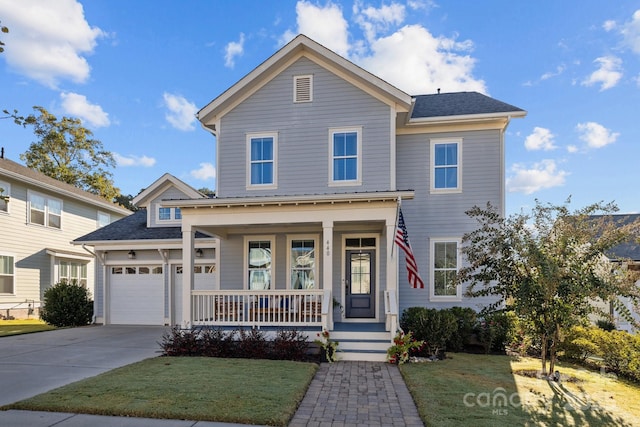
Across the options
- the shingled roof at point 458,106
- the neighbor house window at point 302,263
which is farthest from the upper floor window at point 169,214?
the shingled roof at point 458,106

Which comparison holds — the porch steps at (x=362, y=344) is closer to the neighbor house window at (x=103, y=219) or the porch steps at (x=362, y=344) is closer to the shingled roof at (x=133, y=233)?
the shingled roof at (x=133, y=233)

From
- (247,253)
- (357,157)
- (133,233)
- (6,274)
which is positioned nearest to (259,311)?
(247,253)

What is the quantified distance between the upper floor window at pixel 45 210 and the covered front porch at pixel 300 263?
1187cm

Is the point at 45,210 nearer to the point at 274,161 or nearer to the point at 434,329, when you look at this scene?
the point at 274,161

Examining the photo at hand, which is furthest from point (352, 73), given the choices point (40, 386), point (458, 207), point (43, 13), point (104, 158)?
point (104, 158)

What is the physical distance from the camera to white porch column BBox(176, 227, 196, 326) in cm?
978

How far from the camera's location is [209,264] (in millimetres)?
14180

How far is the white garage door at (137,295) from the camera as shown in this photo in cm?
1452

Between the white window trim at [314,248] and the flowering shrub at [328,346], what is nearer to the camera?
the flowering shrub at [328,346]

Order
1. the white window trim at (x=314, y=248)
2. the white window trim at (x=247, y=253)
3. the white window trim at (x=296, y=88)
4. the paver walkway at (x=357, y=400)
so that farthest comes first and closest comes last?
the white window trim at (x=247, y=253), the white window trim at (x=314, y=248), the white window trim at (x=296, y=88), the paver walkway at (x=357, y=400)

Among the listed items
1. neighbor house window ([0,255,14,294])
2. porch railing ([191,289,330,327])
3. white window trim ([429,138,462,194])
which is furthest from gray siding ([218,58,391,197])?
neighbor house window ([0,255,14,294])

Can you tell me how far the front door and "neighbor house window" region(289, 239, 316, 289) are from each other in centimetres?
105

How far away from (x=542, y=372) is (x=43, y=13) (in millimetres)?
10584

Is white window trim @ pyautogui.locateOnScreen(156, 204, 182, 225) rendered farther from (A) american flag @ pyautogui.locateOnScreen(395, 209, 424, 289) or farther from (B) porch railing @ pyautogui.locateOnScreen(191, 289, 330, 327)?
(A) american flag @ pyautogui.locateOnScreen(395, 209, 424, 289)
